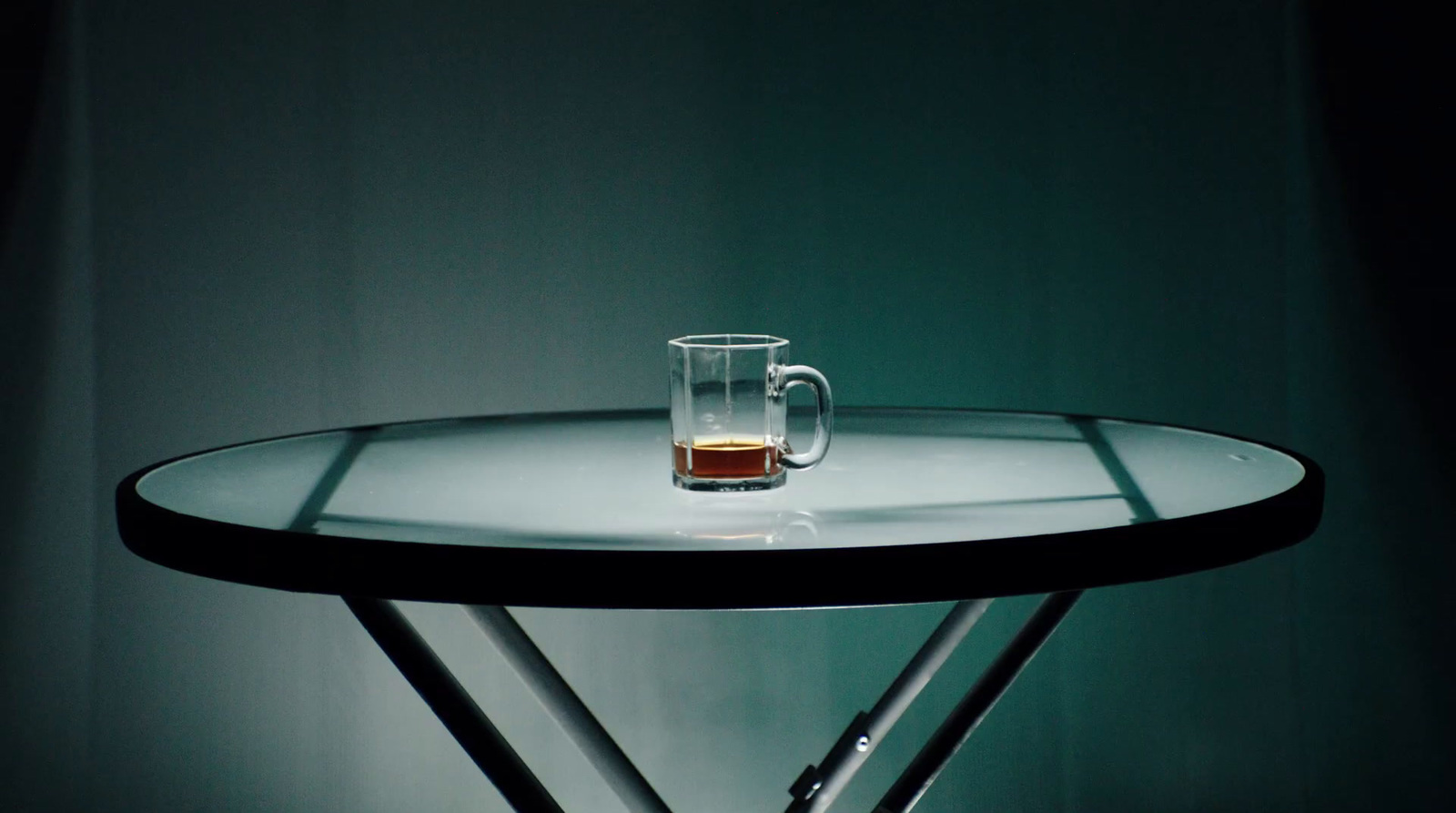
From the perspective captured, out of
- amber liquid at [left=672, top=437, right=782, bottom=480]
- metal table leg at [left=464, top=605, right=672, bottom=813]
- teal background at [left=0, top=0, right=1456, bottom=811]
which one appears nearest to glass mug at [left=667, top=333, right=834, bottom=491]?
amber liquid at [left=672, top=437, right=782, bottom=480]

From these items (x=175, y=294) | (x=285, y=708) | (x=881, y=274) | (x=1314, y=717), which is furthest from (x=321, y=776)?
(x=1314, y=717)

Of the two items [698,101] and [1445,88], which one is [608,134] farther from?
[1445,88]

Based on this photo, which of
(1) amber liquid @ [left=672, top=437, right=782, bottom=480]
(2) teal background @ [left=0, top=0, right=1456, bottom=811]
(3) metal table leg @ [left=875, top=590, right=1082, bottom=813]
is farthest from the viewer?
(2) teal background @ [left=0, top=0, right=1456, bottom=811]

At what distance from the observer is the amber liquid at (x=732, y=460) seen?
1077 millimetres

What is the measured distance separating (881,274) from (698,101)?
0.46 m

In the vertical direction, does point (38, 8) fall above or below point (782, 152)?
above

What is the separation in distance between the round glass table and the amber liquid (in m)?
0.02

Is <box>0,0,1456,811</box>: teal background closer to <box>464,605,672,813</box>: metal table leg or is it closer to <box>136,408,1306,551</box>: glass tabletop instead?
<box>136,408,1306,551</box>: glass tabletop

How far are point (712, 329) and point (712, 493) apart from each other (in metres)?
1.41

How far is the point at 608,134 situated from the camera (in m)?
2.45

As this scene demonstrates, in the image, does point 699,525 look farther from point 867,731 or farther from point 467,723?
point 867,731

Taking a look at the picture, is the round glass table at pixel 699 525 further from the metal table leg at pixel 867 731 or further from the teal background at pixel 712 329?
the teal background at pixel 712 329

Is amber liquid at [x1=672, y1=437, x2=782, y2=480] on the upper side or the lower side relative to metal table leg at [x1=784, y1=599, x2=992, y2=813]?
upper

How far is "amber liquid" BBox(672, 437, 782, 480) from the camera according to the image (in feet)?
3.53
